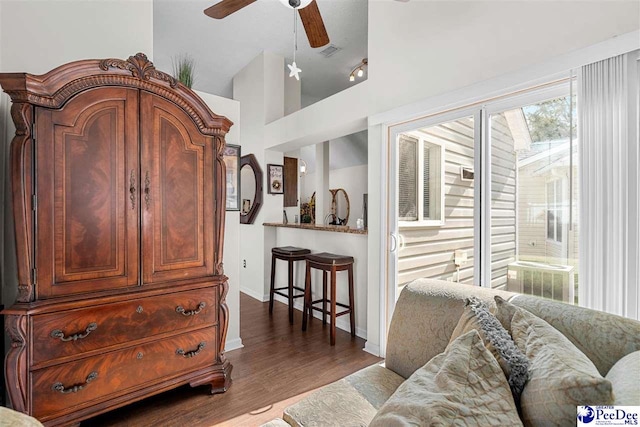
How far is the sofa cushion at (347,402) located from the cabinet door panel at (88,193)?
134 cm

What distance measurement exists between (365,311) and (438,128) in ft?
6.30

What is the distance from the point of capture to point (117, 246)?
1.89 m

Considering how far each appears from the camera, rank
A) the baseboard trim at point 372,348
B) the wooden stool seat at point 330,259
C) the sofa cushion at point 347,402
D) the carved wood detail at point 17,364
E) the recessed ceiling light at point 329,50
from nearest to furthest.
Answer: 1. the sofa cushion at point 347,402
2. the carved wood detail at point 17,364
3. the baseboard trim at point 372,348
4. the wooden stool seat at point 330,259
5. the recessed ceiling light at point 329,50

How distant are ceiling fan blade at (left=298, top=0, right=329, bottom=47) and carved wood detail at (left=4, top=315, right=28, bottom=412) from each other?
2404mm

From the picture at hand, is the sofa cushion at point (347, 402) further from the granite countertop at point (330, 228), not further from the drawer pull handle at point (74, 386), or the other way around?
the granite countertop at point (330, 228)

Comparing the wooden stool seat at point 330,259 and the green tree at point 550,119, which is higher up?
the green tree at point 550,119

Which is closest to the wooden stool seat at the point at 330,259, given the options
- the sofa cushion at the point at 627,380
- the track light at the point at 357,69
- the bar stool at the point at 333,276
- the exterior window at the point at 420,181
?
the bar stool at the point at 333,276

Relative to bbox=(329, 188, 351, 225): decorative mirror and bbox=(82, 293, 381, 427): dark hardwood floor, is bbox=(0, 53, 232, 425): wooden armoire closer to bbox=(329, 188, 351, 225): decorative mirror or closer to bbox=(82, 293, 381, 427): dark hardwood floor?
bbox=(82, 293, 381, 427): dark hardwood floor

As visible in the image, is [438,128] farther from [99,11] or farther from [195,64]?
[195,64]

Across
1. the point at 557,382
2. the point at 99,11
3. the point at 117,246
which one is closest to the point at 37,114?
the point at 117,246

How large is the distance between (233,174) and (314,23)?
5.15 feet

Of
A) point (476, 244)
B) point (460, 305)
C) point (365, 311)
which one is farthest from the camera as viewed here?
point (365, 311)

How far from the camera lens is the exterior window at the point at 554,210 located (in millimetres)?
1876

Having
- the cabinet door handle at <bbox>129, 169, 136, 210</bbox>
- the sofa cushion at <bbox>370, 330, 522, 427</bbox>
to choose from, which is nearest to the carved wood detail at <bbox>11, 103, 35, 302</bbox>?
the cabinet door handle at <bbox>129, 169, 136, 210</bbox>
